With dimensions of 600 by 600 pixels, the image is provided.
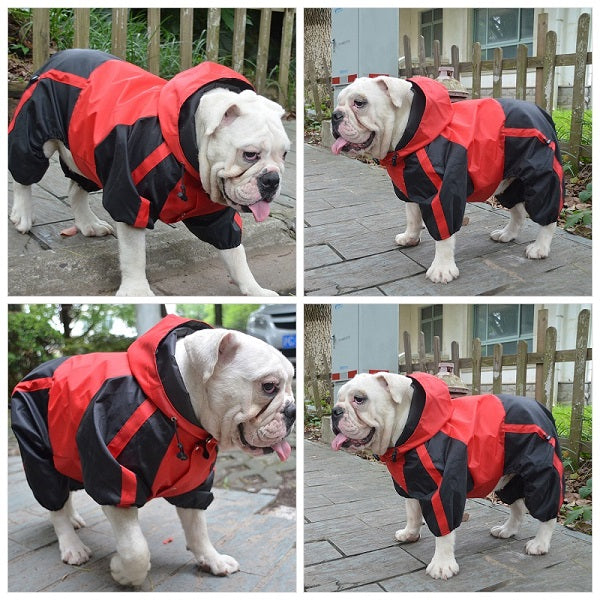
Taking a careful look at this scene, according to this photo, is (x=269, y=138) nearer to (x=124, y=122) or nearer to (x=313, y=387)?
(x=124, y=122)

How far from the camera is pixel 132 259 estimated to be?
12.2 feet

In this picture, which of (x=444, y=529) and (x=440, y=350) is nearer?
(x=444, y=529)

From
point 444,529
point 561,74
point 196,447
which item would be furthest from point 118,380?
point 561,74

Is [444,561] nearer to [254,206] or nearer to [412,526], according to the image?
[412,526]

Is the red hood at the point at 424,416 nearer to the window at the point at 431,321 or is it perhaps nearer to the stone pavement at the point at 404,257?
the stone pavement at the point at 404,257

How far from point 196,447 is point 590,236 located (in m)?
3.64

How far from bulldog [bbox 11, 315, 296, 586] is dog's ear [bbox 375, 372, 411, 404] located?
30.8 inches

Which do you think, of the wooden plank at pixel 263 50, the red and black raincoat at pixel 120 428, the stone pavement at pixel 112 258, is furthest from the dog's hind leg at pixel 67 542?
the wooden plank at pixel 263 50

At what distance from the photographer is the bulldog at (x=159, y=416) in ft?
9.46

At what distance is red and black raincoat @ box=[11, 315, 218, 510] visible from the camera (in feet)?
9.56

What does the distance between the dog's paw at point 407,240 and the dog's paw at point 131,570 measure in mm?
2793

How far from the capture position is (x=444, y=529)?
337cm

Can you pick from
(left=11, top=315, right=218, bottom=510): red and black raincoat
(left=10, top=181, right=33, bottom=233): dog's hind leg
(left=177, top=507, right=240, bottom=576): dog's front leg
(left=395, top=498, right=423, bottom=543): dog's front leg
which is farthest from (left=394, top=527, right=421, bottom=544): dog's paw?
(left=10, top=181, right=33, bottom=233): dog's hind leg

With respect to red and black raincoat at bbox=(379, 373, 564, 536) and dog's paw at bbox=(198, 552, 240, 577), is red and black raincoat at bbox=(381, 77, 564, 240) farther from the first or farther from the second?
dog's paw at bbox=(198, 552, 240, 577)
